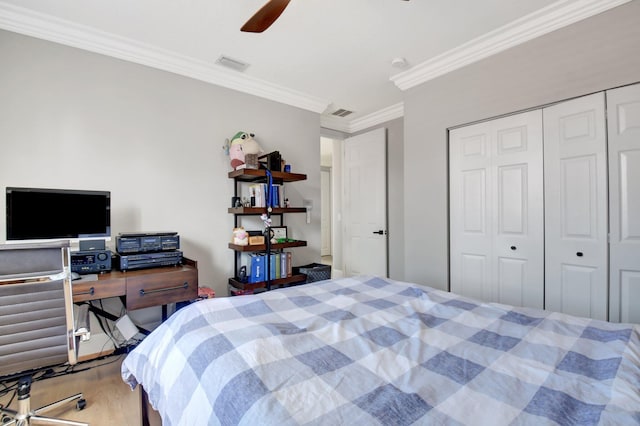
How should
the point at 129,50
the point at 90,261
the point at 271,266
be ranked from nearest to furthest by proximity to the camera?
the point at 90,261 < the point at 129,50 < the point at 271,266

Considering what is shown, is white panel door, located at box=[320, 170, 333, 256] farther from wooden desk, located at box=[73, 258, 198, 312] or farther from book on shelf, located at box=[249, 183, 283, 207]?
wooden desk, located at box=[73, 258, 198, 312]

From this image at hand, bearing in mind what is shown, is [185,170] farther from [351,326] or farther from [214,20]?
[351,326]

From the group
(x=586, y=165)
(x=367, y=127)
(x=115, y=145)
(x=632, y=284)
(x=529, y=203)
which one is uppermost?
(x=367, y=127)

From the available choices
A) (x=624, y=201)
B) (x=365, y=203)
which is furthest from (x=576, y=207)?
(x=365, y=203)

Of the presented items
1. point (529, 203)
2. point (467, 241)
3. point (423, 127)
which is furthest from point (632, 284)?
point (423, 127)

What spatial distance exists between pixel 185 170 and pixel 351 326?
2.39 meters

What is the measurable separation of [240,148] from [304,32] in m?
1.21

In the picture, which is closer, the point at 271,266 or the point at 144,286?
the point at 144,286

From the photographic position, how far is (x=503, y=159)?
256 cm

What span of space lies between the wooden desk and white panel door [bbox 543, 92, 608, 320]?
2.80 meters

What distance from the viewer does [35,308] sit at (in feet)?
4.29

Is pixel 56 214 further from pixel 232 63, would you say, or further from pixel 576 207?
pixel 576 207

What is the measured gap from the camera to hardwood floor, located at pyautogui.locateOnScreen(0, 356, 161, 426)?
1704mm

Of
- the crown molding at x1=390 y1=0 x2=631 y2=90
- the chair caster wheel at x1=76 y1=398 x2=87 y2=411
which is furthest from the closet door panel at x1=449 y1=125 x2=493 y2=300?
the chair caster wheel at x1=76 y1=398 x2=87 y2=411
